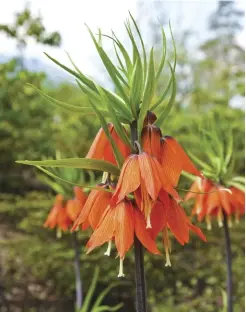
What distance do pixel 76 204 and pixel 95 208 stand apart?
3.49 feet

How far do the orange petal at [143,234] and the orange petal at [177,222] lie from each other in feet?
0.12

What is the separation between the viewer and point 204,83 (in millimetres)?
10617

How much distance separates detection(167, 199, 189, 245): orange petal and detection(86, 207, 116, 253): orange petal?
0.09m

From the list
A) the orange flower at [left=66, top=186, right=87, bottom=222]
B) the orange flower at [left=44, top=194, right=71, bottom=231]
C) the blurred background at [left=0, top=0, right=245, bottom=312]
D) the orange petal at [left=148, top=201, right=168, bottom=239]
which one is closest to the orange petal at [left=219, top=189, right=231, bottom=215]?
the orange flower at [left=66, top=186, right=87, bottom=222]

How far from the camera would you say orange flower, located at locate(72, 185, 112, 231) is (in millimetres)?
814

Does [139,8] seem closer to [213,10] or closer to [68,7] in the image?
[68,7]

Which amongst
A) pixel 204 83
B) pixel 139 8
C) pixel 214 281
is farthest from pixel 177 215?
pixel 204 83

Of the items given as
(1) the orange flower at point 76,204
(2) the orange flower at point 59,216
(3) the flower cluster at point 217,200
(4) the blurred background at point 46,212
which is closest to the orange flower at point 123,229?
(3) the flower cluster at point 217,200

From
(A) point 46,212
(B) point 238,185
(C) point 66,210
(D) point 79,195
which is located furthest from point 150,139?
(A) point 46,212

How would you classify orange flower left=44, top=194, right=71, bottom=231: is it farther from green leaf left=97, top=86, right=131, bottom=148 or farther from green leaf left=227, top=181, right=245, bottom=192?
green leaf left=97, top=86, right=131, bottom=148

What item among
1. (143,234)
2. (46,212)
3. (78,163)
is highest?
(78,163)

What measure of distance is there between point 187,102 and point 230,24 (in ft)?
19.4

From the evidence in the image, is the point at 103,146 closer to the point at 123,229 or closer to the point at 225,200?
the point at 123,229

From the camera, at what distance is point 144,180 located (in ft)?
2.34
